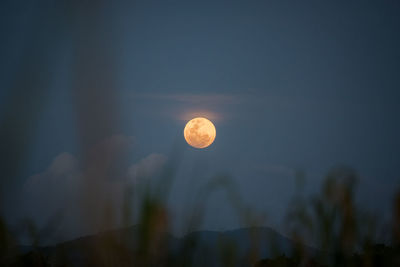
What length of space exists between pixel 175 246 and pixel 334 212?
778 mm

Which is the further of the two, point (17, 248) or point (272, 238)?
point (272, 238)

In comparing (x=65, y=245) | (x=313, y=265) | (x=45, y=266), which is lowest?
(x=313, y=265)

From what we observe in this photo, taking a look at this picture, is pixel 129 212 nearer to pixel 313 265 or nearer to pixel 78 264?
pixel 78 264

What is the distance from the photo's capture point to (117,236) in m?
1.46

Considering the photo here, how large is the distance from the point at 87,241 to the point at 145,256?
0.33 meters

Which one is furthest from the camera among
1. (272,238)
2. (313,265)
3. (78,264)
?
(313,265)

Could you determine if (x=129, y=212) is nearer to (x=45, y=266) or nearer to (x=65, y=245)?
(x=65, y=245)

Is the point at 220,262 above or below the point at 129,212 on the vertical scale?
below

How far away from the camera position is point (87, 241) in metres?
1.55

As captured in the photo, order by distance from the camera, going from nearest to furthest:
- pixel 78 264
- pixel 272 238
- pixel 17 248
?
pixel 17 248, pixel 78 264, pixel 272 238

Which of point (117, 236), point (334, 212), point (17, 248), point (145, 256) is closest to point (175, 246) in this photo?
point (145, 256)

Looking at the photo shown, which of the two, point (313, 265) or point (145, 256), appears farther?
point (313, 265)

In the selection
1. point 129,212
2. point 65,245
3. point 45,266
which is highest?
point 129,212

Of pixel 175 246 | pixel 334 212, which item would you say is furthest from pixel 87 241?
pixel 334 212
